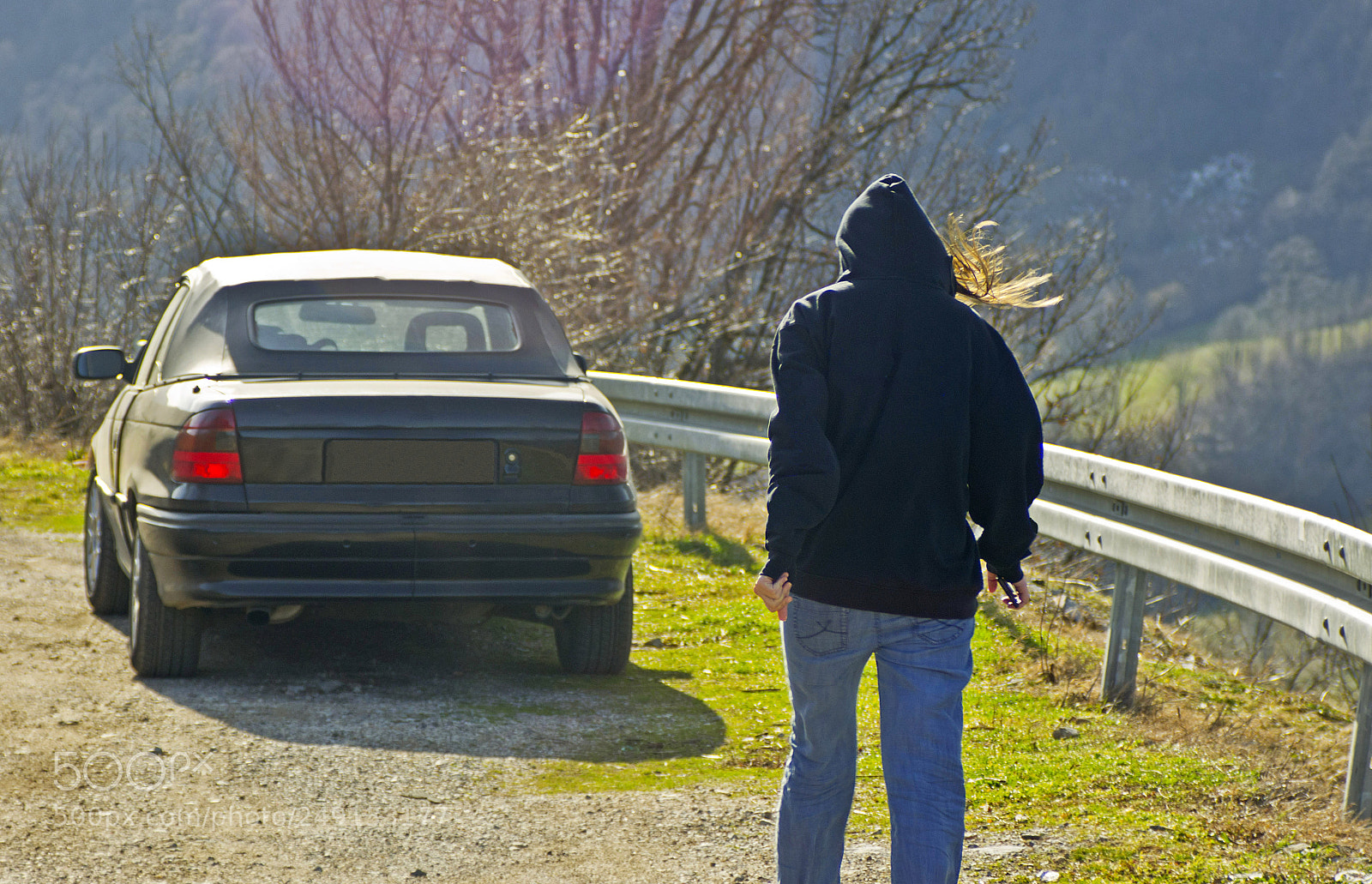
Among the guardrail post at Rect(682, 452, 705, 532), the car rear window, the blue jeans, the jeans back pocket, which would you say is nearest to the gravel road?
the blue jeans

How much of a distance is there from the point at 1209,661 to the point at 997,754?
2708mm

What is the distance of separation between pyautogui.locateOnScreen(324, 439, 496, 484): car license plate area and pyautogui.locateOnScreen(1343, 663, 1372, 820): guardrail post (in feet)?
9.87

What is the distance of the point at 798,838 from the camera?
3.13 m

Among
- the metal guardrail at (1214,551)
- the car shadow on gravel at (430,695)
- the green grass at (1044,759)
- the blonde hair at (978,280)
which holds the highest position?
the blonde hair at (978,280)

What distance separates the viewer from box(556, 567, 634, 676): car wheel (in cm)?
590

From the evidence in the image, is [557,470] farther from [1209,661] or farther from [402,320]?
[1209,661]

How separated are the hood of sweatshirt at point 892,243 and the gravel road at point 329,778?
163cm

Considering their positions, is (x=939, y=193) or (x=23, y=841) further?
(x=939, y=193)

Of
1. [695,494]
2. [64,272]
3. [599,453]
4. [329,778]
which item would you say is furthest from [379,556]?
[64,272]

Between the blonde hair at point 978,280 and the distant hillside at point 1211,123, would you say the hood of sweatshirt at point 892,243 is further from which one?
the distant hillside at point 1211,123

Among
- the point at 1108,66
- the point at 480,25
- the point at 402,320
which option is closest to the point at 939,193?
the point at 480,25

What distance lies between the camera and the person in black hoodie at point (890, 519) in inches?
117

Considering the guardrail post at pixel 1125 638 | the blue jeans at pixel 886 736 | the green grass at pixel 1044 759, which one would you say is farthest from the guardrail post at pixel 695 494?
the blue jeans at pixel 886 736

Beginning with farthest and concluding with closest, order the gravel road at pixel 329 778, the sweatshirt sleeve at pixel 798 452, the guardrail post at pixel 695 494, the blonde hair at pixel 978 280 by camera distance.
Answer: the guardrail post at pixel 695 494 → the gravel road at pixel 329 778 → the blonde hair at pixel 978 280 → the sweatshirt sleeve at pixel 798 452
